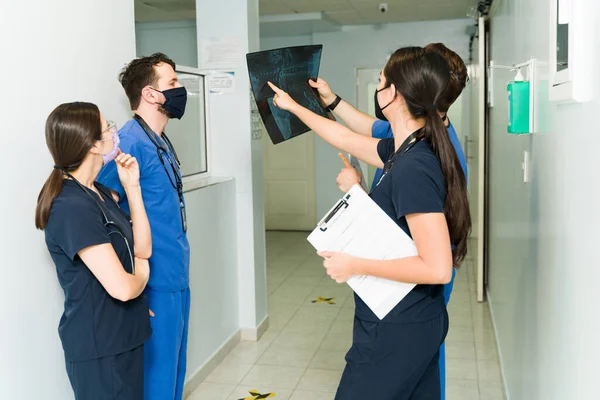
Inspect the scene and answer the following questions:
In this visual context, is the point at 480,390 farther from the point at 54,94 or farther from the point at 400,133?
the point at 54,94

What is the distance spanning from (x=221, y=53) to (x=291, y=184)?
4.96 meters

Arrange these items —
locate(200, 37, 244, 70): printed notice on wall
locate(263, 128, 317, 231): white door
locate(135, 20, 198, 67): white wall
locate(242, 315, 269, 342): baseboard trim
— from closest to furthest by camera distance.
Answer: locate(200, 37, 244, 70): printed notice on wall < locate(242, 315, 269, 342): baseboard trim < locate(135, 20, 198, 67): white wall < locate(263, 128, 317, 231): white door

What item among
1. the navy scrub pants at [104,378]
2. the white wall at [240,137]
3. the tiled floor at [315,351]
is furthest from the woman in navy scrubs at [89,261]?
the white wall at [240,137]

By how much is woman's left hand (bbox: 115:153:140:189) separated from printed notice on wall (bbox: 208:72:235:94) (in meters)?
2.19

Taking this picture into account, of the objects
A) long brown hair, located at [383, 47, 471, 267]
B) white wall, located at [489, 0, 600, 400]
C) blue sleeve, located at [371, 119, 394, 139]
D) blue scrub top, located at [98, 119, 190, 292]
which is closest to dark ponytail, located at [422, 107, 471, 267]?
long brown hair, located at [383, 47, 471, 267]

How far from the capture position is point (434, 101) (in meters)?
1.74

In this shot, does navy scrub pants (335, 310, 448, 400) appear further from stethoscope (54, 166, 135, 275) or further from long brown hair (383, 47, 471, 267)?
stethoscope (54, 166, 135, 275)

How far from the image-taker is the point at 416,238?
5.50ft

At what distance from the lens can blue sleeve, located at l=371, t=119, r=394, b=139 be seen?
8.50ft

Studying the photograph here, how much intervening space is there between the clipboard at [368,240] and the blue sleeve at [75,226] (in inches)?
24.5

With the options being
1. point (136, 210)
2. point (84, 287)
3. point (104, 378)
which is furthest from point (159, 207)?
point (104, 378)

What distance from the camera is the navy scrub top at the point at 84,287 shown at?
1862mm

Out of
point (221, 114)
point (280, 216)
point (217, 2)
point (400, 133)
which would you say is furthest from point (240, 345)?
point (280, 216)

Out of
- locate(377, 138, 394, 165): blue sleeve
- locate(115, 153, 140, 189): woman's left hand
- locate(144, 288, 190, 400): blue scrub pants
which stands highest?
locate(377, 138, 394, 165): blue sleeve
